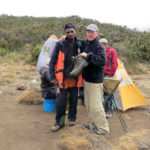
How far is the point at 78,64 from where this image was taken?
3.09m

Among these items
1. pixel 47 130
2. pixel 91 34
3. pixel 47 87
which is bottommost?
pixel 47 130

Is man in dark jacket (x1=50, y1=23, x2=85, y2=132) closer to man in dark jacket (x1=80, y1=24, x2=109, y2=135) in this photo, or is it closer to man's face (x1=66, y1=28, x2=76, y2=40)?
man's face (x1=66, y1=28, x2=76, y2=40)

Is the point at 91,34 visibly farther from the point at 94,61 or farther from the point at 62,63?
the point at 62,63

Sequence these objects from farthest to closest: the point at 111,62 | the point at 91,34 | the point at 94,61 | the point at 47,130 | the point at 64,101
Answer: the point at 111,62 < the point at 47,130 < the point at 64,101 < the point at 91,34 < the point at 94,61

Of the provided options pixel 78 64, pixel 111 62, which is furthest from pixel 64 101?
pixel 111 62

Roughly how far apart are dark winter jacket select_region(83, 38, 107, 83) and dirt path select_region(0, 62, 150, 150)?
93 centimetres

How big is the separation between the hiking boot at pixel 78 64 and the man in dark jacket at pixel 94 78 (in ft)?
0.21

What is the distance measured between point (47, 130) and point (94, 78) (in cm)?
134

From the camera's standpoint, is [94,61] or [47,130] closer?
[94,61]

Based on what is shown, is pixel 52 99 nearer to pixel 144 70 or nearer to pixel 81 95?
pixel 81 95

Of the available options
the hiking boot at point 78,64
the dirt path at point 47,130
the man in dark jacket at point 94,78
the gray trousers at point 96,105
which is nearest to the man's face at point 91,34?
the man in dark jacket at point 94,78

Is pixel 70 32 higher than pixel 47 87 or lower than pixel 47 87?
higher

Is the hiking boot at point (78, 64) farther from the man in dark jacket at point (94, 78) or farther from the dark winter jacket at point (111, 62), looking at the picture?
the dark winter jacket at point (111, 62)

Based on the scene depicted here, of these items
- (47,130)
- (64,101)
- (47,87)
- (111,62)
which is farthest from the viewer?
(47,87)
